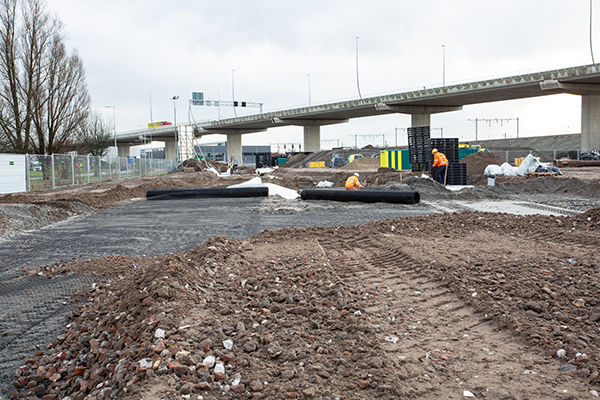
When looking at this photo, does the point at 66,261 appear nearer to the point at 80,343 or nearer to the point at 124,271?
the point at 124,271

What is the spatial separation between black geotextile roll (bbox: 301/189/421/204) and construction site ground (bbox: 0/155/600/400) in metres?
5.84

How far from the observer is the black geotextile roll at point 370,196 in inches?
595

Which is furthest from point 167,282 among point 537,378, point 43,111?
point 43,111

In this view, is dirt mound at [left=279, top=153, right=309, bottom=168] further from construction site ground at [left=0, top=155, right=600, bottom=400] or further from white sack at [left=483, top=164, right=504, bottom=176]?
construction site ground at [left=0, top=155, right=600, bottom=400]

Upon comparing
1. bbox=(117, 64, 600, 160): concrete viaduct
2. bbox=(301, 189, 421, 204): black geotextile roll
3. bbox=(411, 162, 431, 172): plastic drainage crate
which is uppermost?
bbox=(117, 64, 600, 160): concrete viaduct

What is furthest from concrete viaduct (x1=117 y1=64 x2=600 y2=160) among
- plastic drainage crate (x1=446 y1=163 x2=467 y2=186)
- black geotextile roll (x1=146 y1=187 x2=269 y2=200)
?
black geotextile roll (x1=146 y1=187 x2=269 y2=200)

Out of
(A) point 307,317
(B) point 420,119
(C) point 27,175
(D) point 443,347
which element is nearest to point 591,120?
(B) point 420,119

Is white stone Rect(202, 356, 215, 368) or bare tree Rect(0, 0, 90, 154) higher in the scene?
bare tree Rect(0, 0, 90, 154)

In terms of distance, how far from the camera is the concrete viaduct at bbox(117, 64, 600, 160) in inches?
1799

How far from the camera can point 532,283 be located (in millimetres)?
5383

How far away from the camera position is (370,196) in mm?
15391

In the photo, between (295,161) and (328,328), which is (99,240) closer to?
(328,328)

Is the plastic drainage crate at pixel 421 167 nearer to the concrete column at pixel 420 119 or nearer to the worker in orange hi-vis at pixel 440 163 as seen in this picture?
the worker in orange hi-vis at pixel 440 163

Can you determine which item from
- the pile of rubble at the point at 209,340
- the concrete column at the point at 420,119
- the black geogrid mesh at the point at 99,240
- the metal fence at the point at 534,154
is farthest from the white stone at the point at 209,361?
the concrete column at the point at 420,119
